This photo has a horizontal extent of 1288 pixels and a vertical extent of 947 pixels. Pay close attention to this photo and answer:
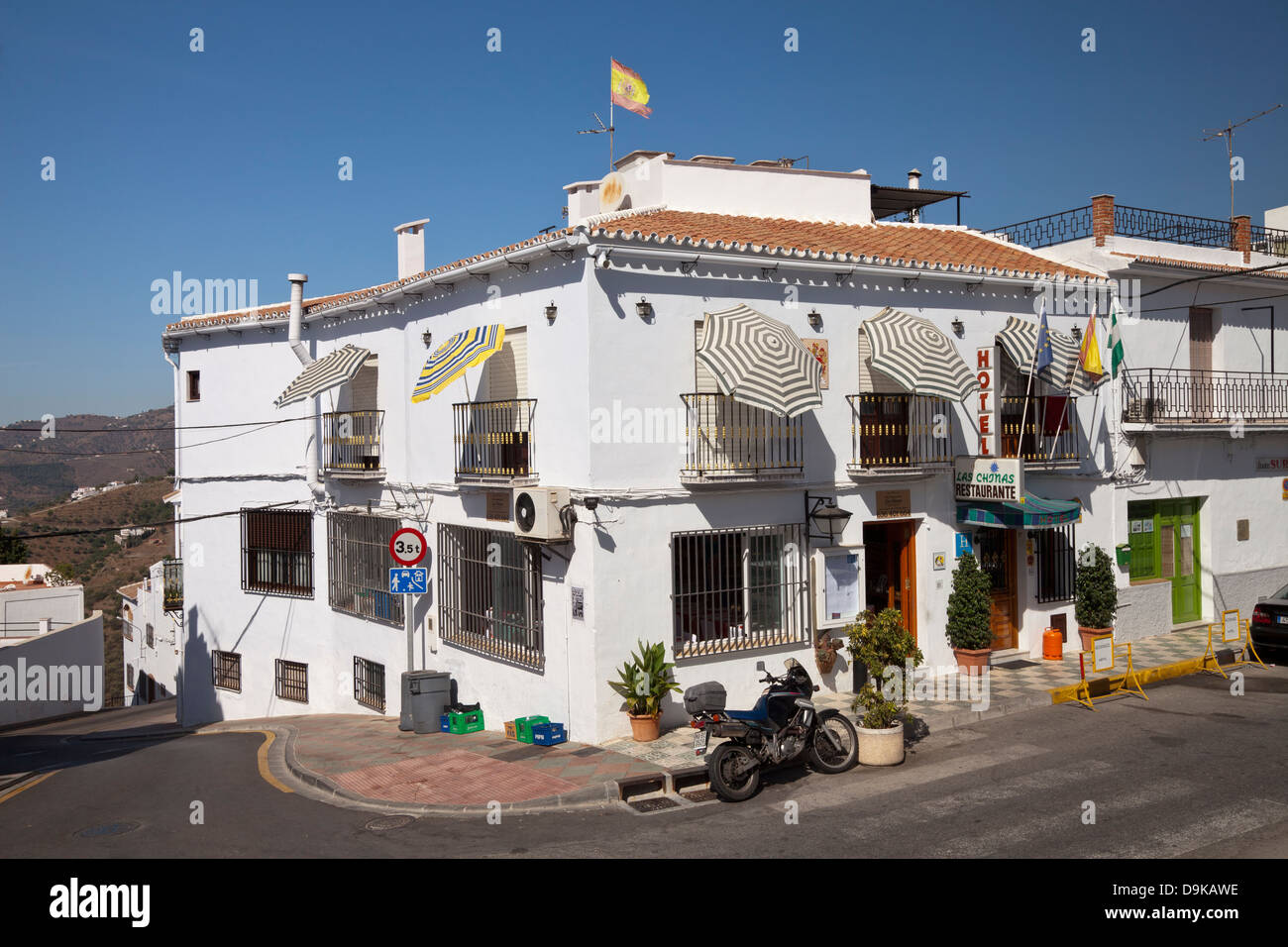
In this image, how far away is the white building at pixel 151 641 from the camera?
31.0 metres

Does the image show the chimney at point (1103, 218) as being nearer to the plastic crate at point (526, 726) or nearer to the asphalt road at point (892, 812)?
the asphalt road at point (892, 812)

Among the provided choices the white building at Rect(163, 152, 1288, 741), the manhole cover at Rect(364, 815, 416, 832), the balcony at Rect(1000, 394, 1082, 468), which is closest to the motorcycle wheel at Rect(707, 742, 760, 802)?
the white building at Rect(163, 152, 1288, 741)

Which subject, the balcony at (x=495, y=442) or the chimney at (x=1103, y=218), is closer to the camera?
the balcony at (x=495, y=442)

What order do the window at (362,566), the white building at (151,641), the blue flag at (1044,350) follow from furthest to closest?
the white building at (151,641) < the window at (362,566) < the blue flag at (1044,350)

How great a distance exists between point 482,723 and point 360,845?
18.6ft

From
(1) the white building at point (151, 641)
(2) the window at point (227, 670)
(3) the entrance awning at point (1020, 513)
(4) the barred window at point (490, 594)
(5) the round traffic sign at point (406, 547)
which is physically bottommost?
(1) the white building at point (151, 641)

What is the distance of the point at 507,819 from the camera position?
10.3m

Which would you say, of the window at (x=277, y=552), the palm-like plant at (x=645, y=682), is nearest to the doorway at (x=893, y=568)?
the palm-like plant at (x=645, y=682)

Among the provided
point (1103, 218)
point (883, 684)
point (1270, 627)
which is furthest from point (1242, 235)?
point (883, 684)

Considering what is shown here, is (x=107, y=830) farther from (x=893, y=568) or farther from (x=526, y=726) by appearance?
(x=893, y=568)

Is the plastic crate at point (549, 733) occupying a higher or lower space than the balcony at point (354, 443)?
lower

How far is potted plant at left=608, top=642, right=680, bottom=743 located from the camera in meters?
12.7

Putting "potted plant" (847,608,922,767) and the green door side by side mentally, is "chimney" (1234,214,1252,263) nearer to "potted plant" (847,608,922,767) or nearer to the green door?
the green door

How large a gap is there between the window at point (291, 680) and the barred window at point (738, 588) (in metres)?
10.6
